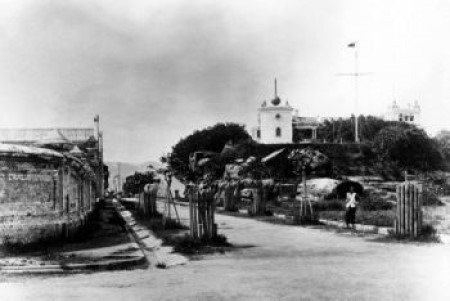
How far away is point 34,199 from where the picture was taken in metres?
12.5

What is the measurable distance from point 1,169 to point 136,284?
4772 millimetres

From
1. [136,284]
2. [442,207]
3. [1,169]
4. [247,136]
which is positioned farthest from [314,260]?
[247,136]

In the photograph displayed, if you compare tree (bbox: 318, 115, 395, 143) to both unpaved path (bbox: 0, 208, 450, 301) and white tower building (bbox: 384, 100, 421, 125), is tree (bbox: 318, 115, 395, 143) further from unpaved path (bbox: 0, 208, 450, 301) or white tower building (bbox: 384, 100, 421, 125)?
unpaved path (bbox: 0, 208, 450, 301)

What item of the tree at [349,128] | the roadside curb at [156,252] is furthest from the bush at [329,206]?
the tree at [349,128]

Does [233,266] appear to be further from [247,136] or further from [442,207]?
[247,136]

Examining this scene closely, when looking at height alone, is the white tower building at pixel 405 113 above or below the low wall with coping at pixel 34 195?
above

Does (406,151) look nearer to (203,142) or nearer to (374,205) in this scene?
(203,142)

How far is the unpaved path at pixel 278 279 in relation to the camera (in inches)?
302

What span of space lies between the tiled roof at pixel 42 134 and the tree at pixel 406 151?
39.1m

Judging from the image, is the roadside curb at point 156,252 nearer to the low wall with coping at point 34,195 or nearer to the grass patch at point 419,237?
the low wall with coping at point 34,195

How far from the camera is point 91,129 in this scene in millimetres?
84500

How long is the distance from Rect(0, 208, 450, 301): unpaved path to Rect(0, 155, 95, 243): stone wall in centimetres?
295

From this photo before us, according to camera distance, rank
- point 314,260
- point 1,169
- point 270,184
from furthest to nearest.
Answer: point 270,184 → point 1,169 → point 314,260

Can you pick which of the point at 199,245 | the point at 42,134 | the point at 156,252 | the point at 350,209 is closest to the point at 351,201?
the point at 350,209
